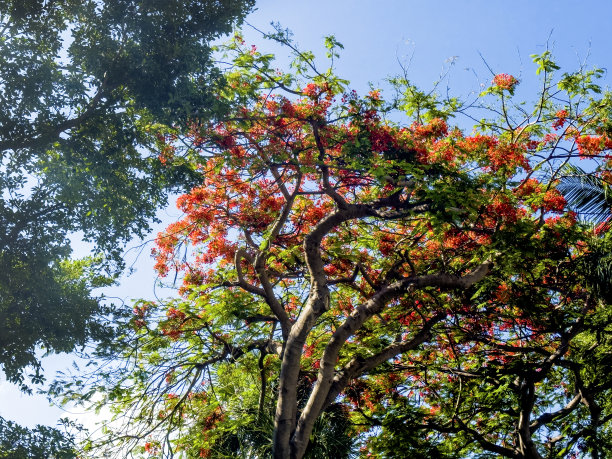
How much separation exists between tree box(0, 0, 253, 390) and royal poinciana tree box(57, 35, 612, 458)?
2.04ft

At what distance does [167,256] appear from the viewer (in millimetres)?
11125

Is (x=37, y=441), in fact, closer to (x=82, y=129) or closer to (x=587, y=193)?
(x=82, y=129)

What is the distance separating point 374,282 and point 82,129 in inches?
213

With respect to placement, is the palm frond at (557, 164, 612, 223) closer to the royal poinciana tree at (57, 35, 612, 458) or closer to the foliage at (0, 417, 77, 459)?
the royal poinciana tree at (57, 35, 612, 458)

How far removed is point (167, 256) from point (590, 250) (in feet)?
23.3

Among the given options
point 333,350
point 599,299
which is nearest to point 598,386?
point 599,299

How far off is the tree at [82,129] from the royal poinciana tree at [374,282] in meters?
0.62

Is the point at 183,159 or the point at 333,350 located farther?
the point at 183,159

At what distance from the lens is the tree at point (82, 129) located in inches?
372

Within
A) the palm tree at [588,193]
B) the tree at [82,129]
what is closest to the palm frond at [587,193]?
the palm tree at [588,193]

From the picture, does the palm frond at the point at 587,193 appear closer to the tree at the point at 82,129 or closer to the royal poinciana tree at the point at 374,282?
the royal poinciana tree at the point at 374,282

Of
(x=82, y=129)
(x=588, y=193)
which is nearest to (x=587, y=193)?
(x=588, y=193)

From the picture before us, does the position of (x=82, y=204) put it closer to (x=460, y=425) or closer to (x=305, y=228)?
(x=305, y=228)

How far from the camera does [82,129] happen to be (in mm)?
9977
